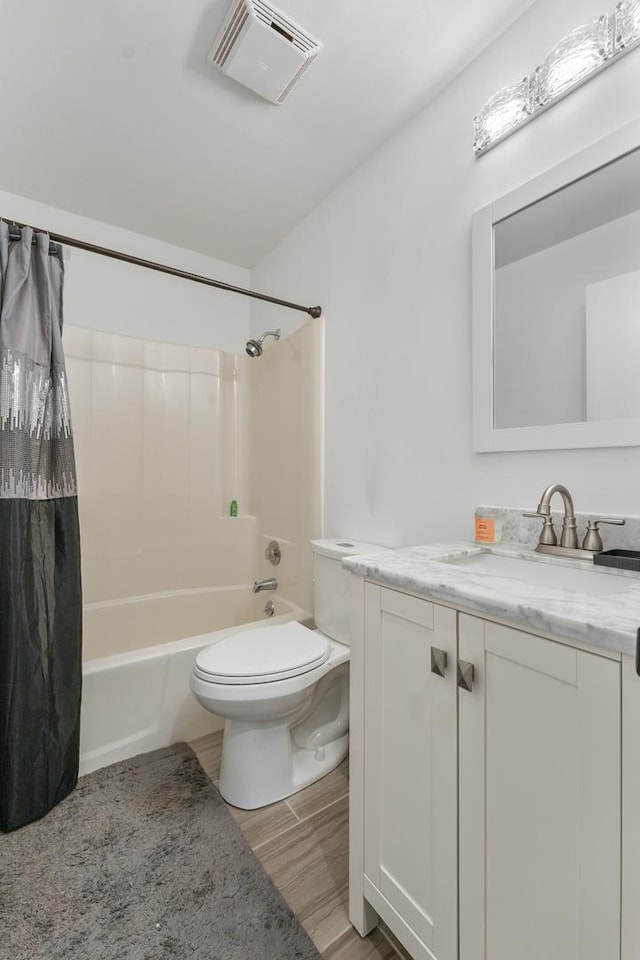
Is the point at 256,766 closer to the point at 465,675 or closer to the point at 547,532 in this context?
the point at 465,675

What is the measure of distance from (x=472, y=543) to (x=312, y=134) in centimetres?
166

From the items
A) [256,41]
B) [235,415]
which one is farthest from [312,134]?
[235,415]

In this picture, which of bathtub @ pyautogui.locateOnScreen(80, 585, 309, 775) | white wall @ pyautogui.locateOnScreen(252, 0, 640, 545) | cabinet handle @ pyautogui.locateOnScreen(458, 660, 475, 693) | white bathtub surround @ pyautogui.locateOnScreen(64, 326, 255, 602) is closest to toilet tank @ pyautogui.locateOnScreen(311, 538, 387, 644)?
white wall @ pyautogui.locateOnScreen(252, 0, 640, 545)

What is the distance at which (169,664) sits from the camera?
169cm

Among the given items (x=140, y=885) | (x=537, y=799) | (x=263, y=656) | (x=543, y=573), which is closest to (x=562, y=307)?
(x=543, y=573)

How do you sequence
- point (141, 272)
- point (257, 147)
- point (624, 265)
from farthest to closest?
point (141, 272), point (257, 147), point (624, 265)

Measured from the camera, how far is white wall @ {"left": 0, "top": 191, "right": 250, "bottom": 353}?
2.16 meters

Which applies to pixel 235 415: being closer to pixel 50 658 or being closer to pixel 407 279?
pixel 407 279

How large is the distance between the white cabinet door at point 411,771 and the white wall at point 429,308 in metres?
0.58

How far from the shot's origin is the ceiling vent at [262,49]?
3.89 feet

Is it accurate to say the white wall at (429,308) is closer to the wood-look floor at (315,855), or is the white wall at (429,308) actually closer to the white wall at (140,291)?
the white wall at (140,291)

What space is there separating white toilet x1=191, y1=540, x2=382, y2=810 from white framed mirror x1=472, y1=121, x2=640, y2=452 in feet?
2.55

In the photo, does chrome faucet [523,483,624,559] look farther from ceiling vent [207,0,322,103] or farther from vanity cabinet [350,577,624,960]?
ceiling vent [207,0,322,103]

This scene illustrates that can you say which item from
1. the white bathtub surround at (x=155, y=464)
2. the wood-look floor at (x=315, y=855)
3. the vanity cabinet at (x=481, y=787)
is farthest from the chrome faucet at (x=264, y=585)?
the vanity cabinet at (x=481, y=787)
